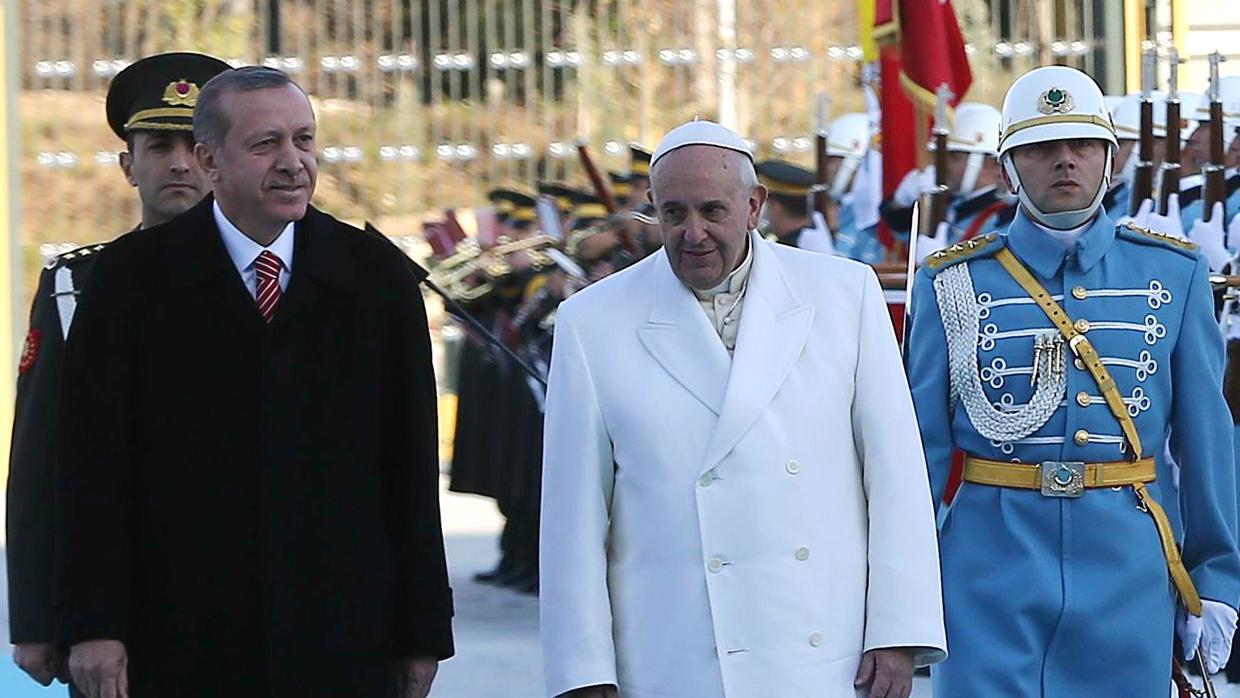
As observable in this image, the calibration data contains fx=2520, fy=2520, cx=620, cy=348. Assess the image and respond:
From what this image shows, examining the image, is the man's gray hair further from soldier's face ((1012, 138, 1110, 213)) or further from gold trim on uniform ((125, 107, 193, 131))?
soldier's face ((1012, 138, 1110, 213))

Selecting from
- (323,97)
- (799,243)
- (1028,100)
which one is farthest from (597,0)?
(1028,100)

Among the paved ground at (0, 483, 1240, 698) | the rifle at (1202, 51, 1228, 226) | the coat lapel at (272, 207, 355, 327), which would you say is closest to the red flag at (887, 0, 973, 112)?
the rifle at (1202, 51, 1228, 226)

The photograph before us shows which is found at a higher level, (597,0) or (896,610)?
(597,0)

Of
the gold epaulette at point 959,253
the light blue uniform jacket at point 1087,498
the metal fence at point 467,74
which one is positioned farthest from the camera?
the metal fence at point 467,74

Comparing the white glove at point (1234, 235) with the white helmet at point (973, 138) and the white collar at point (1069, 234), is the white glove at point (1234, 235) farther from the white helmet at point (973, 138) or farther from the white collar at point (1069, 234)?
the white collar at point (1069, 234)

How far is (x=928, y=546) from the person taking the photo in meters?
4.09

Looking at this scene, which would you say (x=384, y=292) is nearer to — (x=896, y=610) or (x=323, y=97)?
(x=896, y=610)

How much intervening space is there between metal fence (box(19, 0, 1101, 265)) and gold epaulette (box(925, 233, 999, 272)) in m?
7.65

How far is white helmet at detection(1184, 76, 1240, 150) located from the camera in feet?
29.5

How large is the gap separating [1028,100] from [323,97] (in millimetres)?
8940

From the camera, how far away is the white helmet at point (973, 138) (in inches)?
360

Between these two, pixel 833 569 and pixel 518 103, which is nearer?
pixel 833 569

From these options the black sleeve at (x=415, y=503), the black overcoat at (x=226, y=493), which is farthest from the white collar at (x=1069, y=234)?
the black overcoat at (x=226, y=493)

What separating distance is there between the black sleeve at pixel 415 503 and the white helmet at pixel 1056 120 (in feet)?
5.17
